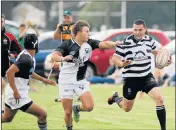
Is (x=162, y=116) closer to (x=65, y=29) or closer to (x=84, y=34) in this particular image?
(x=84, y=34)

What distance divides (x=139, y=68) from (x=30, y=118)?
10.3 ft

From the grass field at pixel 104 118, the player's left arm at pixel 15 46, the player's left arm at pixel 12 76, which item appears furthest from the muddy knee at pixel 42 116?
the player's left arm at pixel 15 46

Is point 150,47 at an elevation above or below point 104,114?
above

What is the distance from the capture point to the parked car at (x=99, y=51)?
2668 centimetres

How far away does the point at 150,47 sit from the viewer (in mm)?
13180

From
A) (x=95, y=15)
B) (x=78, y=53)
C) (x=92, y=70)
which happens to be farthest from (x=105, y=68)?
(x=95, y=15)

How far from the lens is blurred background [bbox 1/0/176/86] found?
88.1 feet

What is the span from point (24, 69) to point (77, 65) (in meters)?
1.43

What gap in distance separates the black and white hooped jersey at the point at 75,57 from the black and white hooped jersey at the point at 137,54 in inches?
37.3

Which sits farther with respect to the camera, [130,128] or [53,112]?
[53,112]

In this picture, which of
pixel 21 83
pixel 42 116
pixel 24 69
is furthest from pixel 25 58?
pixel 42 116

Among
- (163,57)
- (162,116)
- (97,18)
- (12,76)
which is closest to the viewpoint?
(12,76)

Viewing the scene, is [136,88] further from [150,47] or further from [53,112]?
[53,112]

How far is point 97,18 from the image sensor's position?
52.1 metres
